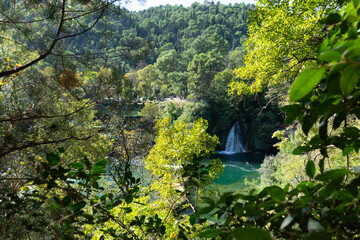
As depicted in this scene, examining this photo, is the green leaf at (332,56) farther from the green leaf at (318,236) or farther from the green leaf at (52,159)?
the green leaf at (52,159)

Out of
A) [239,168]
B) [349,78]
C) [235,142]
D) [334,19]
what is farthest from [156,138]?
[235,142]

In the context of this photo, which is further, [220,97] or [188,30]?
[188,30]

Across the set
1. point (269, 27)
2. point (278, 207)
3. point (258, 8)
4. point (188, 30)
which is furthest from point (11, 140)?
point (188, 30)

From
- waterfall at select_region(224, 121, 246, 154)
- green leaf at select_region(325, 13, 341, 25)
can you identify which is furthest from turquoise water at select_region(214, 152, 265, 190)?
green leaf at select_region(325, 13, 341, 25)

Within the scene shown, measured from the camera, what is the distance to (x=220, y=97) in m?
21.8

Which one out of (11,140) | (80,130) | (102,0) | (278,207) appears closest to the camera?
(278,207)

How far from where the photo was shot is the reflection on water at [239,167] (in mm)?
14938

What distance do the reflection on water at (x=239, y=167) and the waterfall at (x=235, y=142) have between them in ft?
2.81

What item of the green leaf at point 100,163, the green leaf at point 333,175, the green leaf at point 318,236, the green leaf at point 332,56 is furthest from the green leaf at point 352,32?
the green leaf at point 100,163

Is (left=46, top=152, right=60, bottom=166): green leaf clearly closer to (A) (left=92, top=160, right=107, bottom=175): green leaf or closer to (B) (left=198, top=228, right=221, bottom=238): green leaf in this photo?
(A) (left=92, top=160, right=107, bottom=175): green leaf

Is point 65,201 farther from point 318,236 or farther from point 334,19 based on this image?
point 334,19

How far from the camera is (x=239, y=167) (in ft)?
56.7

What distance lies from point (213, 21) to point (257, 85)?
245 ft

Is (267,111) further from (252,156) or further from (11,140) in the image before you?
(11,140)
